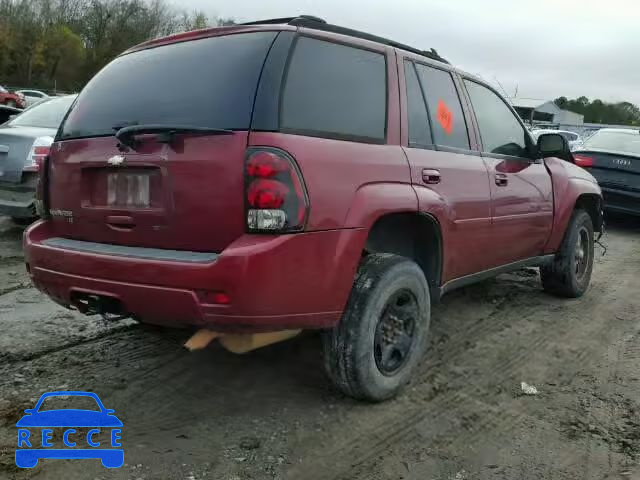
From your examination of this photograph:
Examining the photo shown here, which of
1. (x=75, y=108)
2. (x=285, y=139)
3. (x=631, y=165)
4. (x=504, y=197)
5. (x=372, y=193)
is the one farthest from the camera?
(x=631, y=165)

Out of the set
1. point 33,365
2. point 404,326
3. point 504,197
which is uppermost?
point 504,197

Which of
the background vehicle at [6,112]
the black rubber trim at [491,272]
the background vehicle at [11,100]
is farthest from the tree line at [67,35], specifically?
the black rubber trim at [491,272]

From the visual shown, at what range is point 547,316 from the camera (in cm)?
496

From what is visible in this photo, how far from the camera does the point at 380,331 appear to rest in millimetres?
3232

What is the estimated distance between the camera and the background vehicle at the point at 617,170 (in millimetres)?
8852

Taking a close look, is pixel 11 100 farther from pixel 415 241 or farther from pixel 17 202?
pixel 415 241

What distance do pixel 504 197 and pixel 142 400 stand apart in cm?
268

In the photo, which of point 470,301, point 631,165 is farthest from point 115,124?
point 631,165

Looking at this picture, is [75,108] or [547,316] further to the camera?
[547,316]

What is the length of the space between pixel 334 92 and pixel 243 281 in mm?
1066

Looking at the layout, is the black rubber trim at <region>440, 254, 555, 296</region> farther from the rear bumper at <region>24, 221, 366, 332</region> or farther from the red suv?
the rear bumper at <region>24, 221, 366, 332</region>

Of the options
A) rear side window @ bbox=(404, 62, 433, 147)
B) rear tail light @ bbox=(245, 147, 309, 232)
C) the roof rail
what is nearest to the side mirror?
rear side window @ bbox=(404, 62, 433, 147)

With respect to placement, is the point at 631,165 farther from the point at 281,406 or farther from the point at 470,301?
the point at 281,406

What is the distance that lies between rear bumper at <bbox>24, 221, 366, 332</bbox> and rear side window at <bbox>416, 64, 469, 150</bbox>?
1178 millimetres
